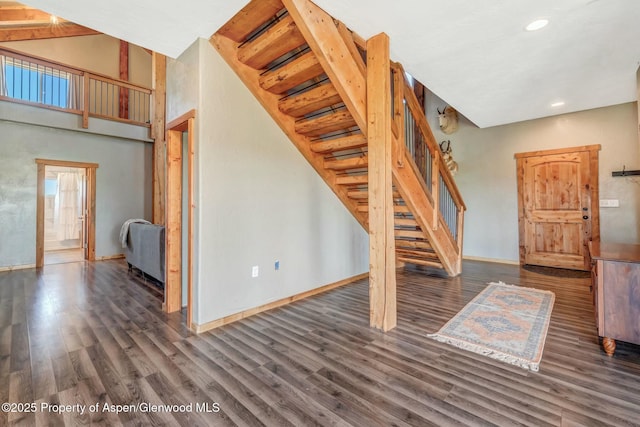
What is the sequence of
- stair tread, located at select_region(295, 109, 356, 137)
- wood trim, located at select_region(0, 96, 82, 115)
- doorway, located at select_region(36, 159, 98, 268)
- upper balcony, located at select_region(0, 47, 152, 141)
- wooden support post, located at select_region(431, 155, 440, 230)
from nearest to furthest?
1. stair tread, located at select_region(295, 109, 356, 137)
2. wooden support post, located at select_region(431, 155, 440, 230)
3. wood trim, located at select_region(0, 96, 82, 115)
4. upper balcony, located at select_region(0, 47, 152, 141)
5. doorway, located at select_region(36, 159, 98, 268)

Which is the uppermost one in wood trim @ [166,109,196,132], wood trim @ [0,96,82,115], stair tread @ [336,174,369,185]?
wood trim @ [0,96,82,115]

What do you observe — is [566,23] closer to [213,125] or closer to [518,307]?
[518,307]

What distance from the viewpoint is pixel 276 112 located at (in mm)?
3055

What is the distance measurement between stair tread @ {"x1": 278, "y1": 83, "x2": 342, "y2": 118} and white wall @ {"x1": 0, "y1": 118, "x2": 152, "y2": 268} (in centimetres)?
525

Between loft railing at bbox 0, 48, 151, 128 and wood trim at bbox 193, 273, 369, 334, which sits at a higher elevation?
loft railing at bbox 0, 48, 151, 128

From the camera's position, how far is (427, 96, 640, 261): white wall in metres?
4.27

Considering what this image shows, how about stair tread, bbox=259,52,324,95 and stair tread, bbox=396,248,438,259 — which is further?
stair tread, bbox=396,248,438,259

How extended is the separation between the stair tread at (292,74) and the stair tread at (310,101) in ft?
0.37

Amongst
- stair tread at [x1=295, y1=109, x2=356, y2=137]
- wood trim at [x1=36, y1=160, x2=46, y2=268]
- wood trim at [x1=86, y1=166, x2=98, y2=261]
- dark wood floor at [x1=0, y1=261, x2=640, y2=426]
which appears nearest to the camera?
dark wood floor at [x1=0, y1=261, x2=640, y2=426]

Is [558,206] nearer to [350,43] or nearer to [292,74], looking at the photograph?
[350,43]

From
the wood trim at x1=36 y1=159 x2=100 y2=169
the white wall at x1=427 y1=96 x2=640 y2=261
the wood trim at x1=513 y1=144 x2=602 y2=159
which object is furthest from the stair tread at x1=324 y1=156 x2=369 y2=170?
the wood trim at x1=36 y1=159 x2=100 y2=169

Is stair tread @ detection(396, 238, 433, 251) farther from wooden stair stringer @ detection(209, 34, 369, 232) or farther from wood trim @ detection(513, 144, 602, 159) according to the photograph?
wood trim @ detection(513, 144, 602, 159)

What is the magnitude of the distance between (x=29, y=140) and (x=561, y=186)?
9.60 m

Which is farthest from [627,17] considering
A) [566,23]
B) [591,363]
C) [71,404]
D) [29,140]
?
[29,140]
